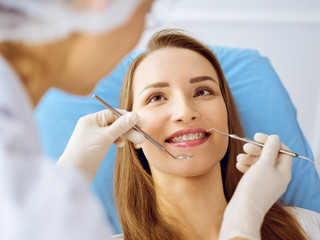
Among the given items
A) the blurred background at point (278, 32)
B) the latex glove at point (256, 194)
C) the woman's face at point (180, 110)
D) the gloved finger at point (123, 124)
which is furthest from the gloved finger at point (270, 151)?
the blurred background at point (278, 32)

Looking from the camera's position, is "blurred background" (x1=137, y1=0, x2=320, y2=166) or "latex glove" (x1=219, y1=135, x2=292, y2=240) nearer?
"latex glove" (x1=219, y1=135, x2=292, y2=240)

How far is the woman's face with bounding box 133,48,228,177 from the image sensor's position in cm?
124

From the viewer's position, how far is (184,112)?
1228 mm

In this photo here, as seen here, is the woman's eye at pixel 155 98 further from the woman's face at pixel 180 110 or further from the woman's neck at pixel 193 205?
the woman's neck at pixel 193 205

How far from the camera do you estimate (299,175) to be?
1.76 m

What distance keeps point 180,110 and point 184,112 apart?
0.02m

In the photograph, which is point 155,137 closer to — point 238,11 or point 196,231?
point 196,231

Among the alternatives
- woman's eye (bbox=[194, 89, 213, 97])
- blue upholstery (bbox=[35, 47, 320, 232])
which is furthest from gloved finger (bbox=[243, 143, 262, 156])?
blue upholstery (bbox=[35, 47, 320, 232])

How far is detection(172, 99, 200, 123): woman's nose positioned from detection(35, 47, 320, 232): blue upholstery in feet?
1.88

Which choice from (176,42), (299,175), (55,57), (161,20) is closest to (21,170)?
(55,57)

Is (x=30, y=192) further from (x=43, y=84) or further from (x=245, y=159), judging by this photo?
(x=245, y=159)

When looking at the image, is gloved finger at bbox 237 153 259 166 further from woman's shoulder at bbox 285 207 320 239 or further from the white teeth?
woman's shoulder at bbox 285 207 320 239

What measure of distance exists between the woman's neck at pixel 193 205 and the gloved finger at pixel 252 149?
0.57ft

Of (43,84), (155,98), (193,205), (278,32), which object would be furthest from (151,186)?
(278,32)
